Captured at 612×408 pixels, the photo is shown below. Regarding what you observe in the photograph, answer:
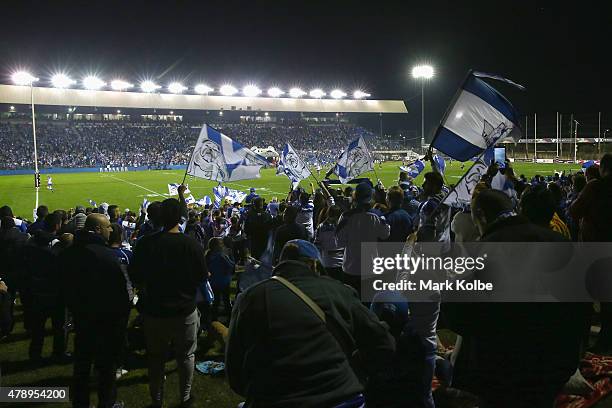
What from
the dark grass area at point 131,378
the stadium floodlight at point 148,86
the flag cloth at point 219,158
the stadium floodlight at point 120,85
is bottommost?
the dark grass area at point 131,378

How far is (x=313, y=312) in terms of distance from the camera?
230 cm

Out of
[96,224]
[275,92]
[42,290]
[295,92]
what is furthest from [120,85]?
[96,224]

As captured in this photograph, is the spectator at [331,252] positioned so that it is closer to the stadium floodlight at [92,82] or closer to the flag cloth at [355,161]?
the flag cloth at [355,161]

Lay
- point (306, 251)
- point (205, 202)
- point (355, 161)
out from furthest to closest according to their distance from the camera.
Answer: point (205, 202) → point (355, 161) → point (306, 251)

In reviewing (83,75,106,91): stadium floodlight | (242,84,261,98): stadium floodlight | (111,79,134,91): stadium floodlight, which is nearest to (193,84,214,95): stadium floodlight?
(242,84,261,98): stadium floodlight

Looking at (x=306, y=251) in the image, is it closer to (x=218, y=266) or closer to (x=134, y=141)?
(x=218, y=266)

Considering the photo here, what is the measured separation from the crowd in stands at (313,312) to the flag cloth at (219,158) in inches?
71.9

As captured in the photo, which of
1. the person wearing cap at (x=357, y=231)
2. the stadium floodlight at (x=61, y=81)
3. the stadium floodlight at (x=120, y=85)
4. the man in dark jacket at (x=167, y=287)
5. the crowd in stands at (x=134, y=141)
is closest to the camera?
the man in dark jacket at (x=167, y=287)

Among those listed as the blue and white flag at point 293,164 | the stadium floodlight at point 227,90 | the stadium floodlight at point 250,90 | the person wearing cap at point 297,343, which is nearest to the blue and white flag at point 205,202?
the blue and white flag at point 293,164

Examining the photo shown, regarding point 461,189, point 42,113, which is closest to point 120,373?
point 461,189

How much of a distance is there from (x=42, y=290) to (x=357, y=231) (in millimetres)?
4122

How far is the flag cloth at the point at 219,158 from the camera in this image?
30.7 ft

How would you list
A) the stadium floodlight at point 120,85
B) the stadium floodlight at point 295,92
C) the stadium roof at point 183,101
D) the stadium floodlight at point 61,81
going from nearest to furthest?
the stadium floodlight at point 61,81 < the stadium roof at point 183,101 < the stadium floodlight at point 120,85 < the stadium floodlight at point 295,92

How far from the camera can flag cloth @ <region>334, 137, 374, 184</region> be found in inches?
516
